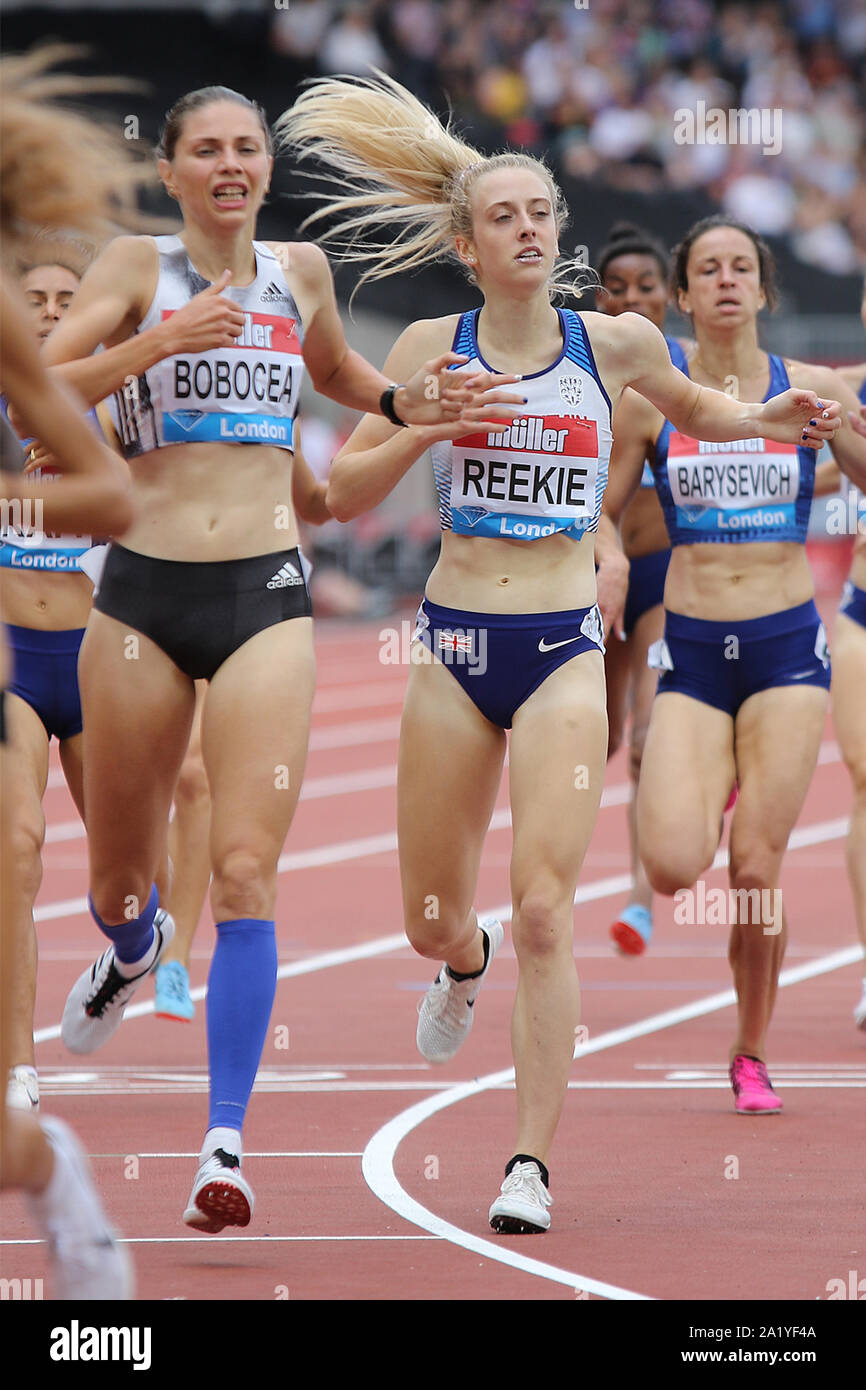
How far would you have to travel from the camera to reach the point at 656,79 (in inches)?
1302

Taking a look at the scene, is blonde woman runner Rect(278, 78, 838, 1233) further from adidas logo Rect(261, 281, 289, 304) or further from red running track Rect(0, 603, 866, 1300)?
red running track Rect(0, 603, 866, 1300)

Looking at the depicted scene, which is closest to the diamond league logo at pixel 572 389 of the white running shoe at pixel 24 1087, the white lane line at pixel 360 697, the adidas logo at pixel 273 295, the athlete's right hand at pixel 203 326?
the adidas logo at pixel 273 295

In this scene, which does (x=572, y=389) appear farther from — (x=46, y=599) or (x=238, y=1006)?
(x=46, y=599)

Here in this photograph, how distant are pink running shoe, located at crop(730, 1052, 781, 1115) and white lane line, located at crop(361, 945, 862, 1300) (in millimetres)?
871

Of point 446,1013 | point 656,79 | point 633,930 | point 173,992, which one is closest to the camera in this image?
point 446,1013

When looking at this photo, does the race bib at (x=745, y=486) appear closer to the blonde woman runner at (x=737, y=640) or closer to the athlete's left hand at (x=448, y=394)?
the blonde woman runner at (x=737, y=640)

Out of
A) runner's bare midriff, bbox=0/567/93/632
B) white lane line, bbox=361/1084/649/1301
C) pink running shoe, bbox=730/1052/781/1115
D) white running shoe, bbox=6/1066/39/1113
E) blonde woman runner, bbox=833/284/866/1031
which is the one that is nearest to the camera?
white lane line, bbox=361/1084/649/1301

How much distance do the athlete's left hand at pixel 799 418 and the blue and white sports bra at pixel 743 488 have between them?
140 cm

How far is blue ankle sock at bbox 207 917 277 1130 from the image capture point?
18.5ft

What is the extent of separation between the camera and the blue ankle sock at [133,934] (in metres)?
6.88

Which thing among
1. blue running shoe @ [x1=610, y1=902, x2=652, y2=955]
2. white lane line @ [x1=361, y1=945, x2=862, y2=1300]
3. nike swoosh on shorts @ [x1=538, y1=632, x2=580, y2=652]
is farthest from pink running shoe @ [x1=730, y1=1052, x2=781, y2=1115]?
blue running shoe @ [x1=610, y1=902, x2=652, y2=955]

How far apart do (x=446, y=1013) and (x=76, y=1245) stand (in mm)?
3252

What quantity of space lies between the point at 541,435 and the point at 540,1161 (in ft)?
6.14

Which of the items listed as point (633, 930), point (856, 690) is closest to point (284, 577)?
point (856, 690)
